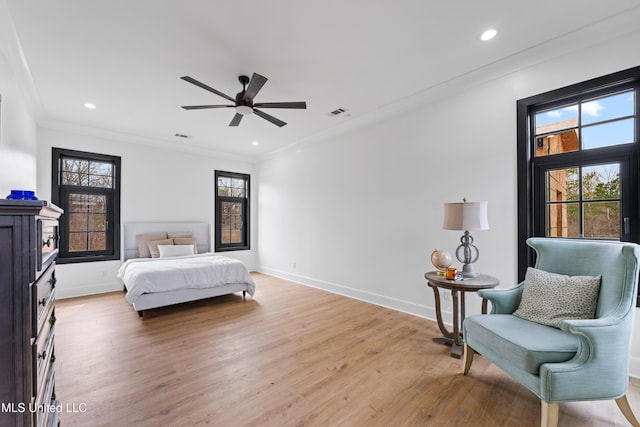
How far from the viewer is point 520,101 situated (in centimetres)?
274

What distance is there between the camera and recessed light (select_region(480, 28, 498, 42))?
2285 millimetres

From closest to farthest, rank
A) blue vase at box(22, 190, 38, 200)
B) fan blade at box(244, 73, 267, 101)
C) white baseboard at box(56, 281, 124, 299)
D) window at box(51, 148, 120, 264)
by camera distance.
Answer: blue vase at box(22, 190, 38, 200) < fan blade at box(244, 73, 267, 101) < white baseboard at box(56, 281, 124, 299) < window at box(51, 148, 120, 264)

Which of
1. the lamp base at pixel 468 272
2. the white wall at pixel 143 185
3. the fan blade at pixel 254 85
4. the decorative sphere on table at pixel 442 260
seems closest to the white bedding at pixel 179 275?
the white wall at pixel 143 185

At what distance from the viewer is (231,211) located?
6395mm

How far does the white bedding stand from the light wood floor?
1.33 feet

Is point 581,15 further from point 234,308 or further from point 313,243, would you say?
point 234,308

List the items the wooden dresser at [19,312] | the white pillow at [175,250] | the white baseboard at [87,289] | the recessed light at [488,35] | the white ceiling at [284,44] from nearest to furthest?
1. the wooden dresser at [19,312]
2. the white ceiling at [284,44]
3. the recessed light at [488,35]
4. the white baseboard at [87,289]
5. the white pillow at [175,250]

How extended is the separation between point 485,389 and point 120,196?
580 centimetres

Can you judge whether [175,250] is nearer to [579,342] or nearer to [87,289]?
[87,289]

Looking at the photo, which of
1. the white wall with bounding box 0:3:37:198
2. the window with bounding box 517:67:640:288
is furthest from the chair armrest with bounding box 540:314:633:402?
the white wall with bounding box 0:3:37:198

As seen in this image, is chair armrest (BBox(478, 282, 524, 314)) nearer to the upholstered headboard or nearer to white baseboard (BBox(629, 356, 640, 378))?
white baseboard (BBox(629, 356, 640, 378))

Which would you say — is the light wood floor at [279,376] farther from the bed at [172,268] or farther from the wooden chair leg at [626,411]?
the bed at [172,268]

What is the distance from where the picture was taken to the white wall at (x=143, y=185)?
14.2 feet

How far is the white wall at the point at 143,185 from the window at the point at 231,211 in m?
0.17
